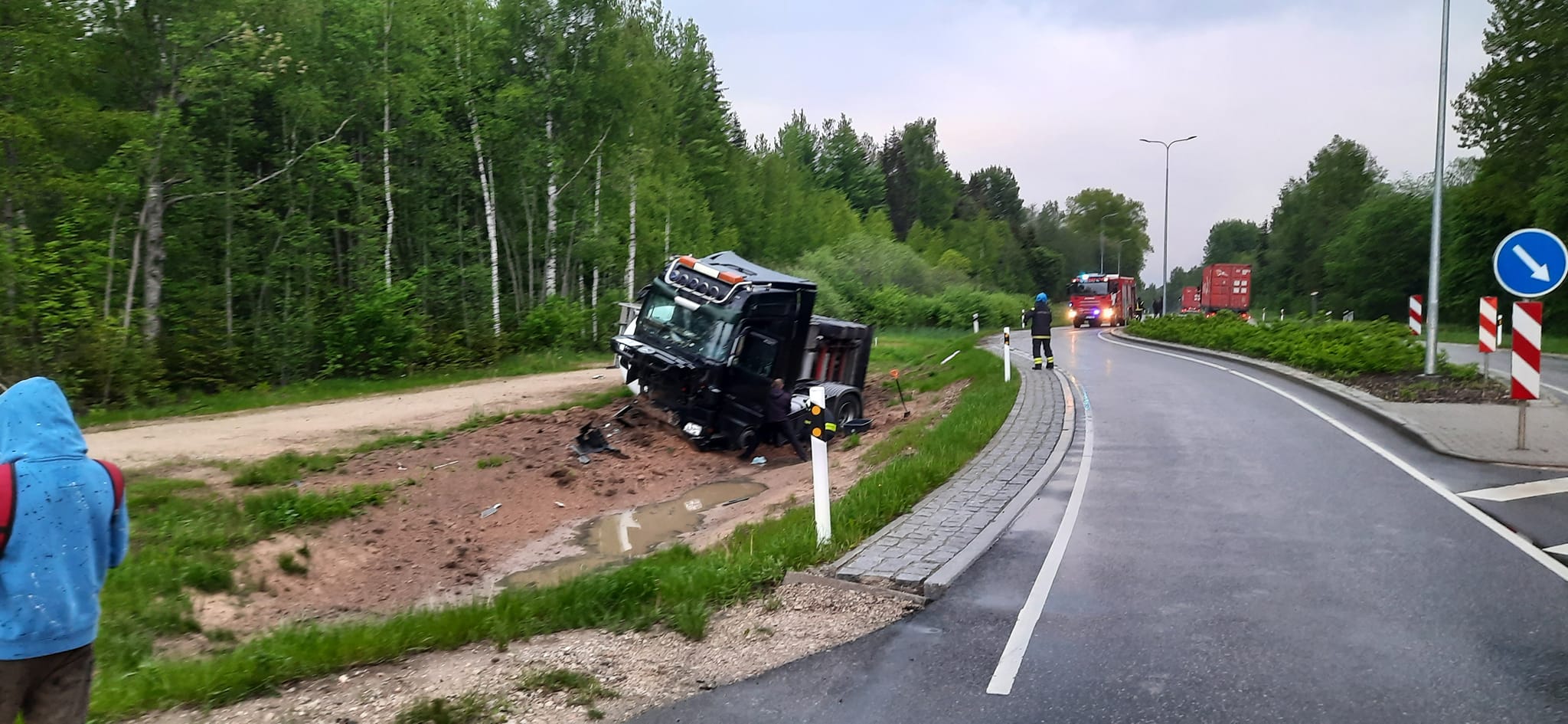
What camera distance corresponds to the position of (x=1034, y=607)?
5816mm

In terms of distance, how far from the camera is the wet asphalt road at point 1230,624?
4395mm

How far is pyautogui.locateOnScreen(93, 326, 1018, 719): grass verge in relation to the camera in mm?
4574

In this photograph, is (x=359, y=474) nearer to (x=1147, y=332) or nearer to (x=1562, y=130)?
(x=1147, y=332)

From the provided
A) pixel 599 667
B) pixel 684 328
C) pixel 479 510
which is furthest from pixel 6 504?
pixel 684 328

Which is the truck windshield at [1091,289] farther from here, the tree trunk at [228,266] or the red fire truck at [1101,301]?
Result: the tree trunk at [228,266]

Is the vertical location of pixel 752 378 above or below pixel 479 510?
above

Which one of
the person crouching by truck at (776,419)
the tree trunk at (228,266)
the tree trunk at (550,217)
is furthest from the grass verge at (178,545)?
the tree trunk at (550,217)

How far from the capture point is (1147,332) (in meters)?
33.8

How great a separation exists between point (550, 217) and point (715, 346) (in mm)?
20667

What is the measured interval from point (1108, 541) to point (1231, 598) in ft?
4.65

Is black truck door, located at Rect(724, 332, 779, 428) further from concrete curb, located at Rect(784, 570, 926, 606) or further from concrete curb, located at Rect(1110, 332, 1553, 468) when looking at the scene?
concrete curb, located at Rect(1110, 332, 1553, 468)

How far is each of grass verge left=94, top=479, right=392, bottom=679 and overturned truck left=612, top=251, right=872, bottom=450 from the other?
480 centimetres

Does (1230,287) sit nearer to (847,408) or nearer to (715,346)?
(847,408)

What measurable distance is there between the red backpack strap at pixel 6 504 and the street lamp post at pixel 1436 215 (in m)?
18.8
